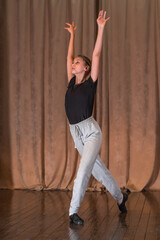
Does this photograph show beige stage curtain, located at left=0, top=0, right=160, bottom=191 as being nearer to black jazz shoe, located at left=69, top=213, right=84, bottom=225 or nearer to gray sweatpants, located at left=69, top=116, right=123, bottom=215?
gray sweatpants, located at left=69, top=116, right=123, bottom=215

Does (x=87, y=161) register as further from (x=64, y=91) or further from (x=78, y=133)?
(x=64, y=91)

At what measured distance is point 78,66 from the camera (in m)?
3.01

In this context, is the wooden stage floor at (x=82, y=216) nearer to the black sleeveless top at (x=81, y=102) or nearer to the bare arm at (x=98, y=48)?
the black sleeveless top at (x=81, y=102)

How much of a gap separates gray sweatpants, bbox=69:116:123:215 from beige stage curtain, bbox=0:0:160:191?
1.54 metres

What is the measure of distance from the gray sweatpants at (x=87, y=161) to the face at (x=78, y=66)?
0.39 meters

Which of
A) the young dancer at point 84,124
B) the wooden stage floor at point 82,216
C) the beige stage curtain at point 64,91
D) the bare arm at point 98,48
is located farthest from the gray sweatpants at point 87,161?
the beige stage curtain at point 64,91

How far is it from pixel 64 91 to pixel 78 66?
5.67ft

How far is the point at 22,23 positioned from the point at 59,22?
479 mm

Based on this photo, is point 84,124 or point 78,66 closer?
point 84,124

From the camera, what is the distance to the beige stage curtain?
458 cm

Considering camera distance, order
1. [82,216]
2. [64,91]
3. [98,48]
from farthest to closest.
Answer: [64,91]
[82,216]
[98,48]

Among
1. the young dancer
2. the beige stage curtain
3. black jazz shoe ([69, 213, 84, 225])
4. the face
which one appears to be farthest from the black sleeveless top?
the beige stage curtain

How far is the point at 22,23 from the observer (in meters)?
4.87

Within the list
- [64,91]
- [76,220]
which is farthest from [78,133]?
[64,91]
